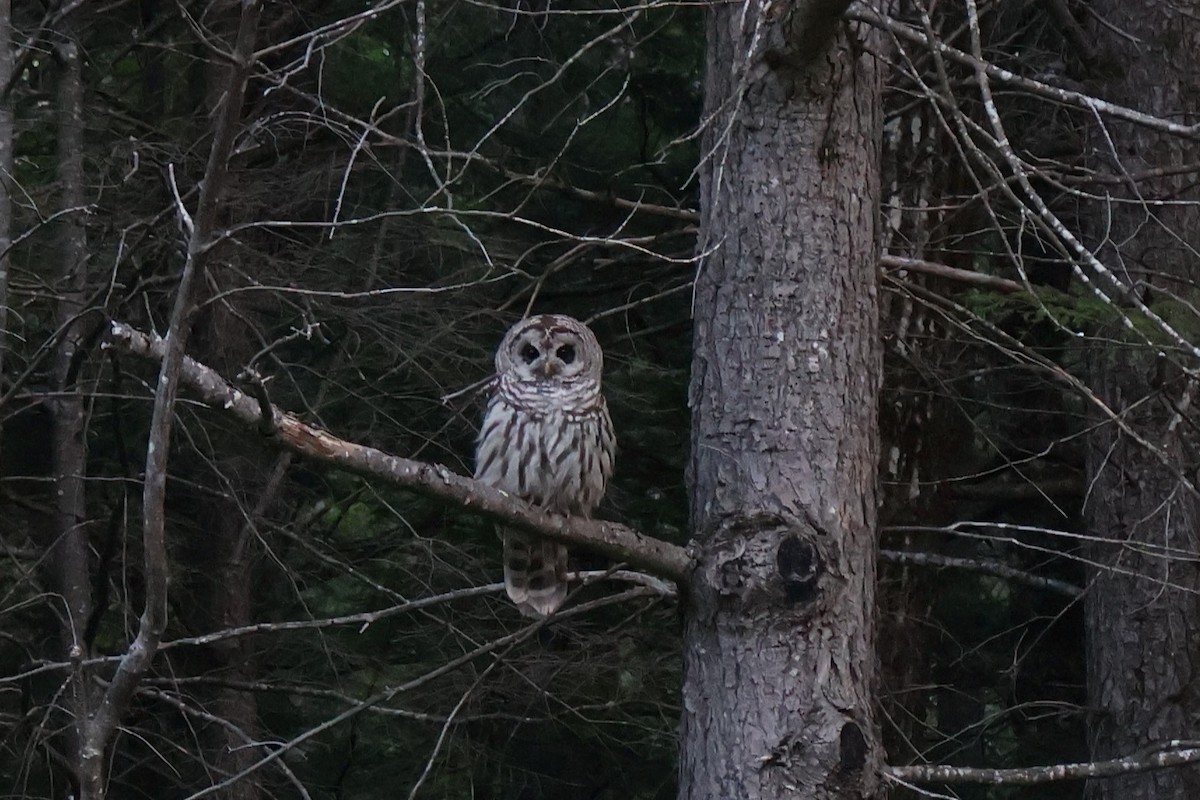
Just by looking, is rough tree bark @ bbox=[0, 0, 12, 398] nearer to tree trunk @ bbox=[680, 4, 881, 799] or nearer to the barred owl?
the barred owl

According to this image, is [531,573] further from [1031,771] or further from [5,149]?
[5,149]

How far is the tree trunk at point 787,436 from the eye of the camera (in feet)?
12.8

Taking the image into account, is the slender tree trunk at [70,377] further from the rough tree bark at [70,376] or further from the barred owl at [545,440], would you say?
the barred owl at [545,440]

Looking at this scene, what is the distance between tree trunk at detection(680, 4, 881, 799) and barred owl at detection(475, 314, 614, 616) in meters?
1.04

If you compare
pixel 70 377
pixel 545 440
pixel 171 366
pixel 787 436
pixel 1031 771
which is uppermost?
pixel 70 377

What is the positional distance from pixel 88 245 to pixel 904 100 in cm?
356

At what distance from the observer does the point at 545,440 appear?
5.15 meters

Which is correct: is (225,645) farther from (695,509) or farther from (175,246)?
(695,509)

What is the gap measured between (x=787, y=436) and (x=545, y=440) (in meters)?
1.31

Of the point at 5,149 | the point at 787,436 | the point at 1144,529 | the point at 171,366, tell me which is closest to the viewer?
the point at 171,366

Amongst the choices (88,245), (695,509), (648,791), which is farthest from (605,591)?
(695,509)

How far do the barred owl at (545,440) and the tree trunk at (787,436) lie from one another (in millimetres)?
1036

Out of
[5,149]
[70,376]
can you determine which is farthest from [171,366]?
[70,376]

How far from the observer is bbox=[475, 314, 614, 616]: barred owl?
516 centimetres
